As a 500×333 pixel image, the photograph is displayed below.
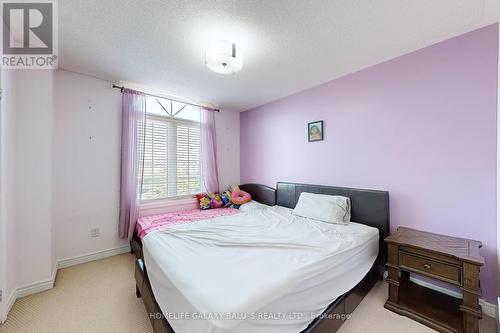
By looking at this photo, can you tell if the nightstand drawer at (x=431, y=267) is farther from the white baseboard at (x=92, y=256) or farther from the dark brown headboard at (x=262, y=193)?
the white baseboard at (x=92, y=256)

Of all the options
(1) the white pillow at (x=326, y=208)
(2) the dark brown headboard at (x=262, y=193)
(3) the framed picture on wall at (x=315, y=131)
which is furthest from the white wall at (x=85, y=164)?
(3) the framed picture on wall at (x=315, y=131)

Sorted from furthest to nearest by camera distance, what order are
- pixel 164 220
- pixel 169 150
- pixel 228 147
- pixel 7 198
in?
pixel 228 147
pixel 169 150
pixel 164 220
pixel 7 198

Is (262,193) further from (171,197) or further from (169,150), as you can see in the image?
(169,150)

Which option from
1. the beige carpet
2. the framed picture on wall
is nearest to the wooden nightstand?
the beige carpet

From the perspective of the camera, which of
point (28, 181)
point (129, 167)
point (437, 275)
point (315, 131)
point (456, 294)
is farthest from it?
point (315, 131)

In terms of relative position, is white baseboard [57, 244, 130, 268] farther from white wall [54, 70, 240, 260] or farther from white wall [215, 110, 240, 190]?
white wall [215, 110, 240, 190]

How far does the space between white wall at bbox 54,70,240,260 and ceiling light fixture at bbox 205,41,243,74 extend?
1.91m

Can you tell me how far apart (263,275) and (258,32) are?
1993 mm

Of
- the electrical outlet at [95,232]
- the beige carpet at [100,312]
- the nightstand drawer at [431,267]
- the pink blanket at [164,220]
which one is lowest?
the beige carpet at [100,312]

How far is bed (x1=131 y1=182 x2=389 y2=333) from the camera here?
3.43 ft

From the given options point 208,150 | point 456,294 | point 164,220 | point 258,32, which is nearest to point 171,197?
point 164,220

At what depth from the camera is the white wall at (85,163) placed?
2.52m

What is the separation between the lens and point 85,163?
267 cm

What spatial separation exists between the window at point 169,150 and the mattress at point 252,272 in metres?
1.44
